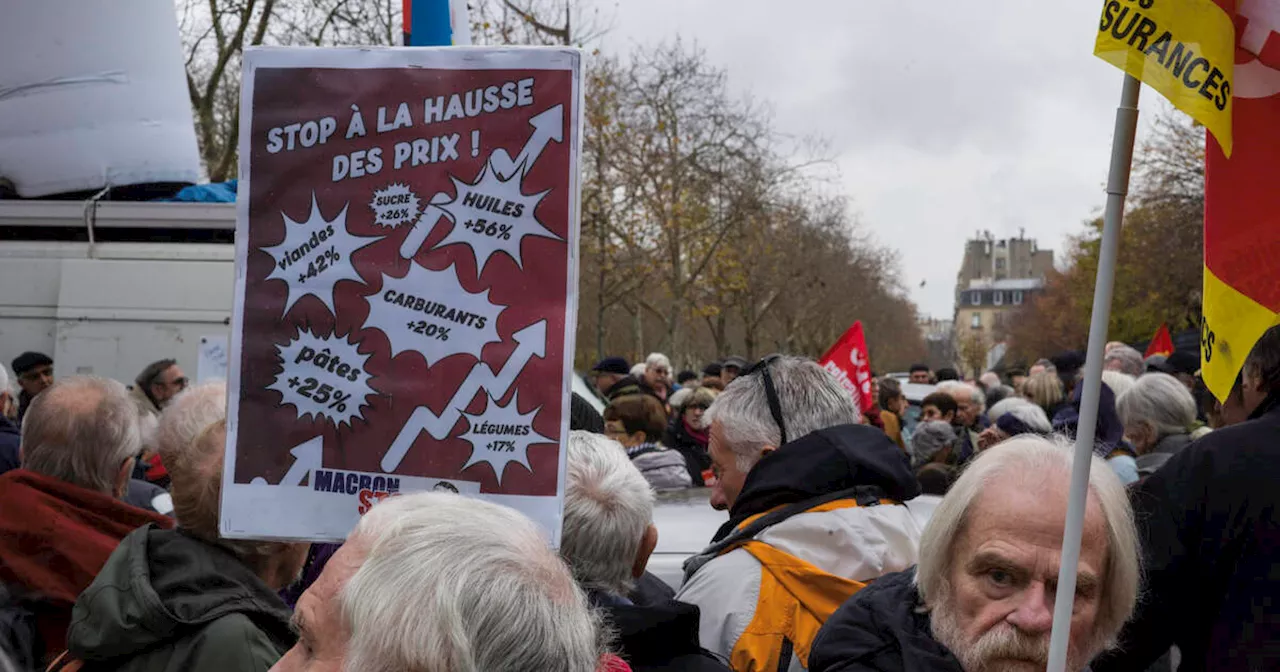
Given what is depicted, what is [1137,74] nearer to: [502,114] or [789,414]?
[502,114]

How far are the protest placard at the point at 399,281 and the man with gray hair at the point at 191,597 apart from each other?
131mm

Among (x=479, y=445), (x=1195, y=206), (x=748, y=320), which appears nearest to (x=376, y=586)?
(x=479, y=445)

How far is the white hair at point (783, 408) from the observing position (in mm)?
3777

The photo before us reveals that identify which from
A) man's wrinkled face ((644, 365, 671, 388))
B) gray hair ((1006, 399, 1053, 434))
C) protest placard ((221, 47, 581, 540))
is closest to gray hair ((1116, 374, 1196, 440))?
gray hair ((1006, 399, 1053, 434))

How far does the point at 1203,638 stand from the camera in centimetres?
314

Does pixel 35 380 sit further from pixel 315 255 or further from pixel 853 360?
pixel 315 255

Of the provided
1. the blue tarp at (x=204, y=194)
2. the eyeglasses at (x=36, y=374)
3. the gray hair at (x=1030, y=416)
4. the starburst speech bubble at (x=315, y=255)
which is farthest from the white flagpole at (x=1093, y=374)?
the blue tarp at (x=204, y=194)

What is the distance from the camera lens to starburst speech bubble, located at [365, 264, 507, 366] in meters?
2.86

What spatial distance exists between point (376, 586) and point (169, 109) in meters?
8.55

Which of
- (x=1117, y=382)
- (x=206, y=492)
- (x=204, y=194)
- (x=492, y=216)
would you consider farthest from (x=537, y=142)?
(x=204, y=194)

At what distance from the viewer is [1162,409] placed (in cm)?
563

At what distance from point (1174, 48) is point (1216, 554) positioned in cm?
137

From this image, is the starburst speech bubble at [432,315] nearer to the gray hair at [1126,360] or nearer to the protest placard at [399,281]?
the protest placard at [399,281]

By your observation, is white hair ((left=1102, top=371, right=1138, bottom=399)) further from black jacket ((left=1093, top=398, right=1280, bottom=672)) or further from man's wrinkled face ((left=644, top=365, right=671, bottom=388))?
man's wrinkled face ((left=644, top=365, right=671, bottom=388))
